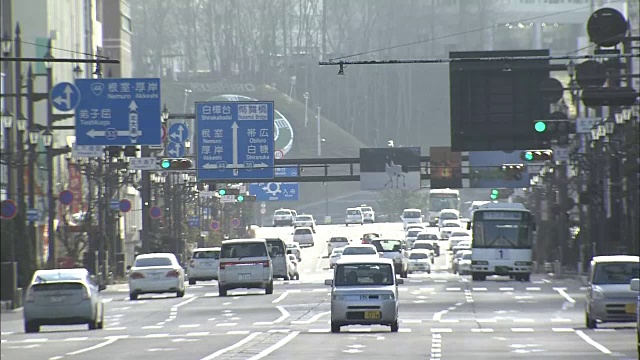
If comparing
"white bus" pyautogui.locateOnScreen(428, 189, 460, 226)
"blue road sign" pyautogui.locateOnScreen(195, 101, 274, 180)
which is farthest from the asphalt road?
"white bus" pyautogui.locateOnScreen(428, 189, 460, 226)

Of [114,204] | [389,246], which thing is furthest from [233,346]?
[389,246]

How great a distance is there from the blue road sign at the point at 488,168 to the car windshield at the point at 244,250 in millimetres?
45614

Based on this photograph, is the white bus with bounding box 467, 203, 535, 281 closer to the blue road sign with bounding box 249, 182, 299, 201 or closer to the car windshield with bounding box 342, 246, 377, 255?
the car windshield with bounding box 342, 246, 377, 255

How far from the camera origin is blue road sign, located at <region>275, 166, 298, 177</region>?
11426cm

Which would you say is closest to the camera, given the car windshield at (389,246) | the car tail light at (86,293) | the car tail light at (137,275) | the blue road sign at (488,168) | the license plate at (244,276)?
the car tail light at (86,293)

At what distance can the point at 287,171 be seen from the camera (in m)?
120

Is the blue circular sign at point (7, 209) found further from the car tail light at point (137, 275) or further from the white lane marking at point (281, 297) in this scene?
the car tail light at point (137, 275)

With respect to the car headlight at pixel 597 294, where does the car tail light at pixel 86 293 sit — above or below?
above

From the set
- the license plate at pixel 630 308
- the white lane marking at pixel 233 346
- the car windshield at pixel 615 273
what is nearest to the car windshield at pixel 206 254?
the white lane marking at pixel 233 346

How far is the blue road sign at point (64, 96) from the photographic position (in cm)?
5888

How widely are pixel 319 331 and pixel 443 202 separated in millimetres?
131807

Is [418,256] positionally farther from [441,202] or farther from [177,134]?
[441,202]

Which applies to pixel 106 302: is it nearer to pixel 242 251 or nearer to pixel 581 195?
pixel 242 251

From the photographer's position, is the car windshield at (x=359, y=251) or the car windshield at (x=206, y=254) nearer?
the car windshield at (x=359, y=251)
